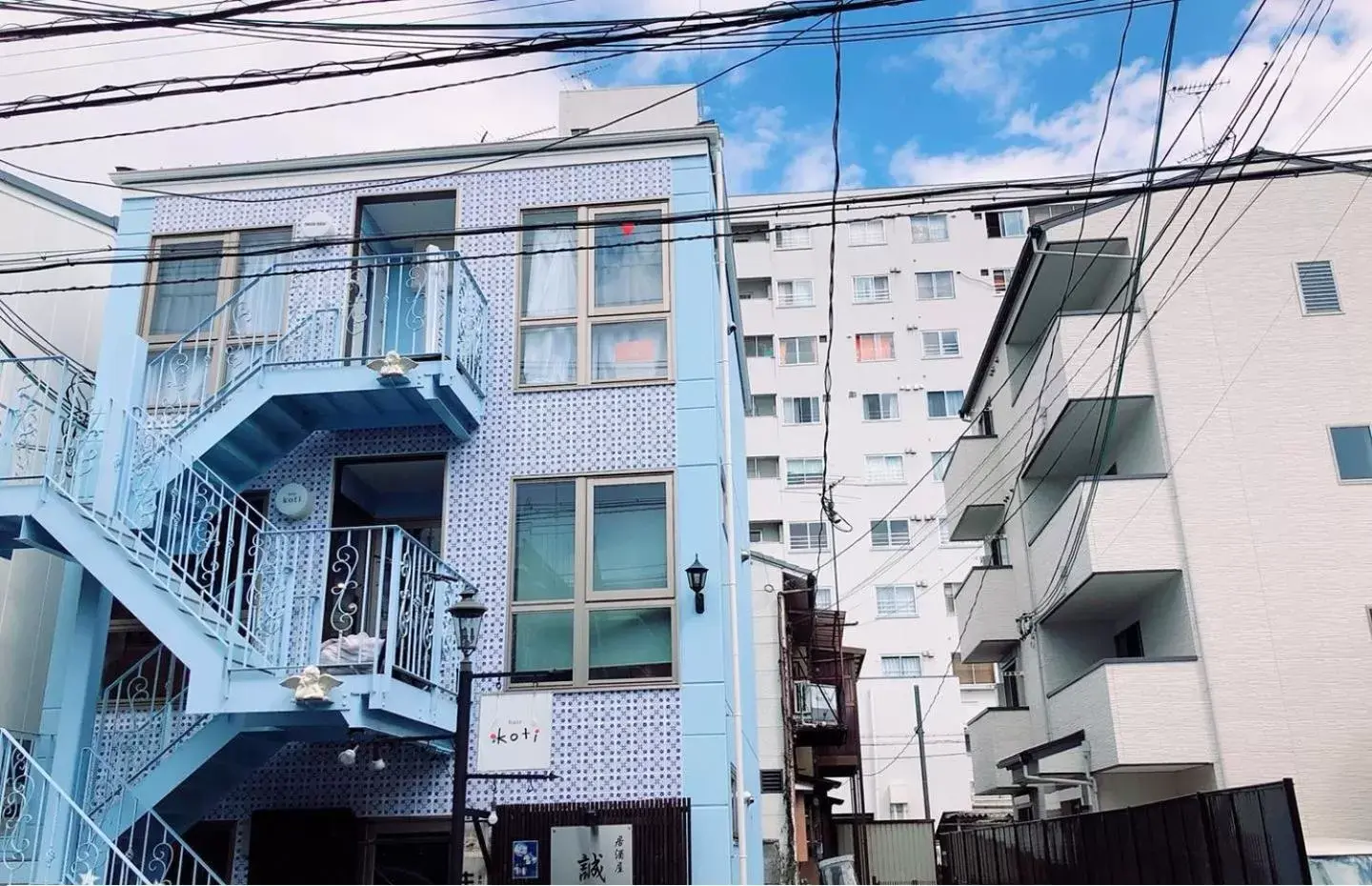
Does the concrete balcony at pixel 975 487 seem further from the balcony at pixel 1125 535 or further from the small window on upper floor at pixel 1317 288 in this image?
the small window on upper floor at pixel 1317 288

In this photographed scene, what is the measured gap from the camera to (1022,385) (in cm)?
2095

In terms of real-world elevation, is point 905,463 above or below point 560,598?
above

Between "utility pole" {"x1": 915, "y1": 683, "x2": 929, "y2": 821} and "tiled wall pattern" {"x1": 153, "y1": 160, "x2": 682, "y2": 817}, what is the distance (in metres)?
24.9

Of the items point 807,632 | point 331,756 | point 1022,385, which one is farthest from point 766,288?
point 331,756

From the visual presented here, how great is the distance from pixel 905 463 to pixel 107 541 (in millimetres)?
32847

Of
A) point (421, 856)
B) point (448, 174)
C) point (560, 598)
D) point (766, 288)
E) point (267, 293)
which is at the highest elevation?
point (766, 288)

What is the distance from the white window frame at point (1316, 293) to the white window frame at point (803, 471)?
2293cm

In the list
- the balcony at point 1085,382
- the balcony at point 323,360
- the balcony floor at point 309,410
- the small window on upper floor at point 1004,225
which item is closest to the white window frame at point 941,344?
the small window on upper floor at point 1004,225

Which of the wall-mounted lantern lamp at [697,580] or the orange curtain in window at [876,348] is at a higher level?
the orange curtain in window at [876,348]

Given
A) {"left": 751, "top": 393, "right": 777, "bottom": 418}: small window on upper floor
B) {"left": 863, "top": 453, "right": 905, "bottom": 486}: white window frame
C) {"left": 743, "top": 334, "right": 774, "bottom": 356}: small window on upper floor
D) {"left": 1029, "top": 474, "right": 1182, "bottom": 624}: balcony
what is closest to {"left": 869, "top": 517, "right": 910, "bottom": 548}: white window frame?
{"left": 863, "top": 453, "right": 905, "bottom": 486}: white window frame

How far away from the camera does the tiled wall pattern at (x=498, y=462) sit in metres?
10.2

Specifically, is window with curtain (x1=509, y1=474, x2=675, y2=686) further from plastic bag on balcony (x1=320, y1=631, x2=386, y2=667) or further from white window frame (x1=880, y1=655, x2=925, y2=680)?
white window frame (x1=880, y1=655, x2=925, y2=680)

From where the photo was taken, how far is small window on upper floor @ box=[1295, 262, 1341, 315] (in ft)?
55.2

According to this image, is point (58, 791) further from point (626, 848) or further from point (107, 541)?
point (626, 848)
